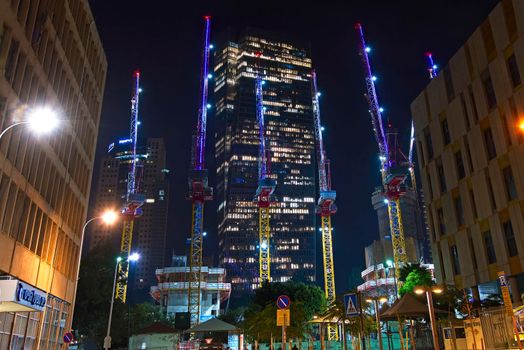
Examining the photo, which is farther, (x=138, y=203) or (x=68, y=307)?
(x=138, y=203)

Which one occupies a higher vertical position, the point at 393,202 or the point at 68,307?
the point at 393,202

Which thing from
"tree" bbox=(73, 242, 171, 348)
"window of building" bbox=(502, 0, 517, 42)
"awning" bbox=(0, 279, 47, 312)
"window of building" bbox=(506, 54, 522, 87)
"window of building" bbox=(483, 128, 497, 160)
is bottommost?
"awning" bbox=(0, 279, 47, 312)

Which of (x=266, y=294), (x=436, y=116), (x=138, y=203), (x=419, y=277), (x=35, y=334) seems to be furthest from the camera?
(x=138, y=203)

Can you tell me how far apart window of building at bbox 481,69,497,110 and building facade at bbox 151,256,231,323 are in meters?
103

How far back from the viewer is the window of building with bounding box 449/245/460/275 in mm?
40109

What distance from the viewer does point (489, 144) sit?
119 ft

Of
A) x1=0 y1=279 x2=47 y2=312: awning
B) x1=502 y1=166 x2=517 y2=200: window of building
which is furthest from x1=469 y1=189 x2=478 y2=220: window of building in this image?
x1=0 y1=279 x2=47 y2=312: awning

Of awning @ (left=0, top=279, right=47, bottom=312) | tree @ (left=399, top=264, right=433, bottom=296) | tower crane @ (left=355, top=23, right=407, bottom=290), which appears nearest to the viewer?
awning @ (left=0, top=279, right=47, bottom=312)

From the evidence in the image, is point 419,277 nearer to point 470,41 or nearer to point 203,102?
point 470,41

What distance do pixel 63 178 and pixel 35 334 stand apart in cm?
1059

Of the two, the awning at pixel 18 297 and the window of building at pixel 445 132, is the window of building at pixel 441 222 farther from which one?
the awning at pixel 18 297

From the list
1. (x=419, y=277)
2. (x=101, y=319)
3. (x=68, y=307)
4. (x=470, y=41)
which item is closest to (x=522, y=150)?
(x=470, y=41)

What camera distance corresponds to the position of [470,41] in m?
38.0

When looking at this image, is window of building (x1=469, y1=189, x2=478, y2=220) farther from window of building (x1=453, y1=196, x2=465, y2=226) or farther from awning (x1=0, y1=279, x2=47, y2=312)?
awning (x1=0, y1=279, x2=47, y2=312)
